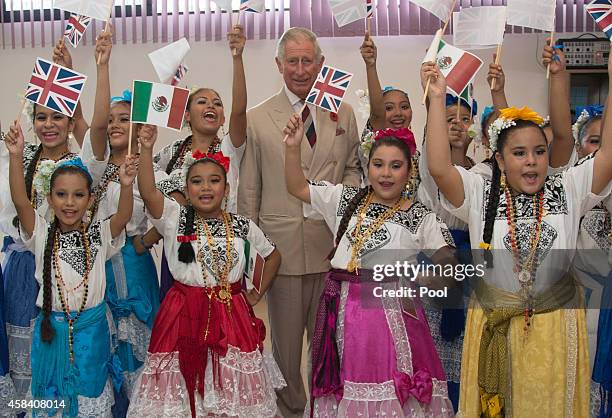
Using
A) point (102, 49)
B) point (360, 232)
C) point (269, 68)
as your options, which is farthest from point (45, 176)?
point (269, 68)

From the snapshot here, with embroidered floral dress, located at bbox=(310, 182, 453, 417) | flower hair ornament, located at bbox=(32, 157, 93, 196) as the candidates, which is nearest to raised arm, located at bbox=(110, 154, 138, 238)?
flower hair ornament, located at bbox=(32, 157, 93, 196)

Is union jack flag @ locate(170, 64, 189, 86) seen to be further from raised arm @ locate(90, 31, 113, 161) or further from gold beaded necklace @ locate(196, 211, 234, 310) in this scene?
gold beaded necklace @ locate(196, 211, 234, 310)

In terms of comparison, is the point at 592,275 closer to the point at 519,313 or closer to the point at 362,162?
the point at 519,313

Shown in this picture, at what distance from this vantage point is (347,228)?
3.20m

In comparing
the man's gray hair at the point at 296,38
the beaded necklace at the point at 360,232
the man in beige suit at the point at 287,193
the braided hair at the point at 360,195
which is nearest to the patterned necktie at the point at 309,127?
the man in beige suit at the point at 287,193

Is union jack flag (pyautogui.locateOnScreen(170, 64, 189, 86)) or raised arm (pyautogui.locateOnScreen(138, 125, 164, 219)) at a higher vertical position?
union jack flag (pyautogui.locateOnScreen(170, 64, 189, 86))

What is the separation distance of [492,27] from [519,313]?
1.42 metres

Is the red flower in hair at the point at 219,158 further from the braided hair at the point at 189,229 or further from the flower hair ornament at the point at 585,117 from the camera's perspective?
the flower hair ornament at the point at 585,117

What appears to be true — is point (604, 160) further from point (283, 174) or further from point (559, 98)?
point (283, 174)

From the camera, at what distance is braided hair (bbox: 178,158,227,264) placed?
130 inches

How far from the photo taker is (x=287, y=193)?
3707 millimetres

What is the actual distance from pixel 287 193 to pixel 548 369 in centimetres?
148

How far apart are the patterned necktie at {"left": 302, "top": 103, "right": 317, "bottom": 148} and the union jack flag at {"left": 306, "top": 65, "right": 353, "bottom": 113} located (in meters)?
0.30

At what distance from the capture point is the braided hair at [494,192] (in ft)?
9.35
